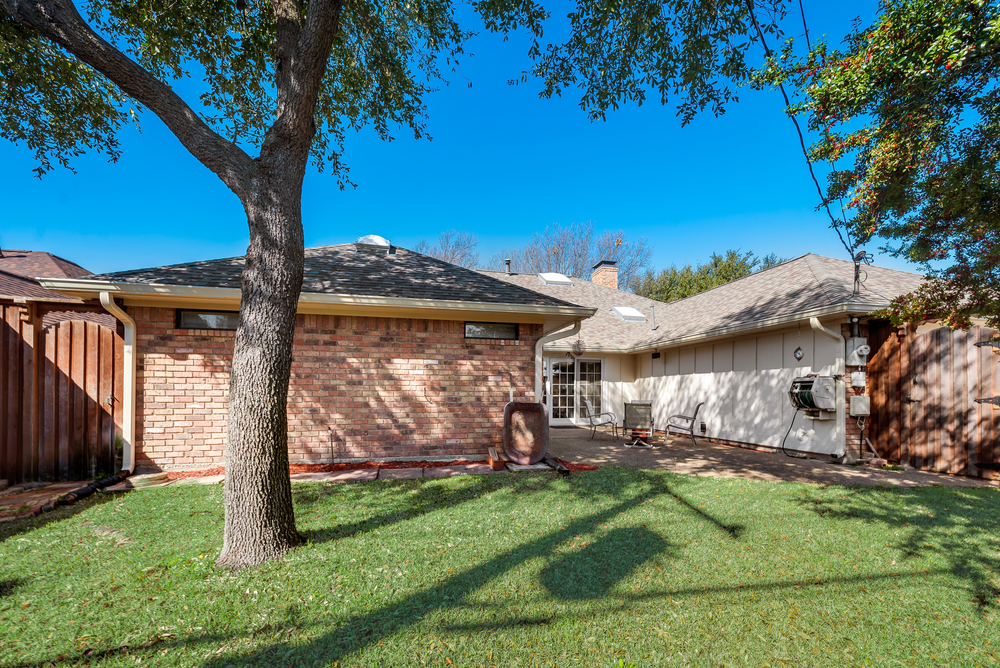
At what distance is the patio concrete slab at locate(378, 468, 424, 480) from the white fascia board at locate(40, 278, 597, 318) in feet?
7.42

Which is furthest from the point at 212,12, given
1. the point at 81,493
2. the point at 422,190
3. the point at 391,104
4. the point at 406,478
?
the point at 422,190

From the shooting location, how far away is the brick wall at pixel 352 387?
5.90 metres

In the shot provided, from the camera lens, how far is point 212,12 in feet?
18.2

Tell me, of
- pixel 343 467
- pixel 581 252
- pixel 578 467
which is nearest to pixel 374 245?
pixel 343 467

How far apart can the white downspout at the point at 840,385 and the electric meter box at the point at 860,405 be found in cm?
15

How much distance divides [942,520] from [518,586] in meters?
4.23

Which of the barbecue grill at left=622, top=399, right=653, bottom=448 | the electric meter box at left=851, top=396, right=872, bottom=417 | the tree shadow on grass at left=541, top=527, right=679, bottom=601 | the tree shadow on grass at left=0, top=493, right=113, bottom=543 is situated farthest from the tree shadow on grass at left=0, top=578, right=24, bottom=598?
the electric meter box at left=851, top=396, right=872, bottom=417

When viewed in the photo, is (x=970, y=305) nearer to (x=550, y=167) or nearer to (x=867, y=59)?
(x=867, y=59)

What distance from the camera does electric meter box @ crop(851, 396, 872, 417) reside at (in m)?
6.80

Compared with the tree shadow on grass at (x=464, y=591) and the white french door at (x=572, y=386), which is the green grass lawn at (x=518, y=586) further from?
the white french door at (x=572, y=386)

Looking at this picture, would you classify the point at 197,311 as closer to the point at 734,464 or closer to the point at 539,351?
the point at 539,351

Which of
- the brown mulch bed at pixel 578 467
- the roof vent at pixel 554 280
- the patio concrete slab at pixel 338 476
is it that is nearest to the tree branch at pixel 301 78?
the patio concrete slab at pixel 338 476

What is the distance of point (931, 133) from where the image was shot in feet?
13.5

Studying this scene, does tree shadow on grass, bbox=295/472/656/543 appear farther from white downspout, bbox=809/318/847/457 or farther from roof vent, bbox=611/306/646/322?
roof vent, bbox=611/306/646/322
